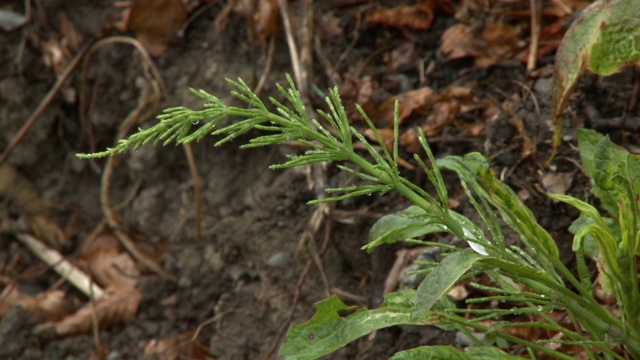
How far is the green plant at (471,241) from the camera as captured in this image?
1449 millimetres

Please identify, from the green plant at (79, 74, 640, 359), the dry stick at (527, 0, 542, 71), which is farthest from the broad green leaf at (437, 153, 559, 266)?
the dry stick at (527, 0, 542, 71)

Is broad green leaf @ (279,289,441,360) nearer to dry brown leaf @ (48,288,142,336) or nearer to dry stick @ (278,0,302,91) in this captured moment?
dry stick @ (278,0,302,91)

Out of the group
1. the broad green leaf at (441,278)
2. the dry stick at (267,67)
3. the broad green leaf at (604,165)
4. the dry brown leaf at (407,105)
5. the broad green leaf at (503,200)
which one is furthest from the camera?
the dry stick at (267,67)

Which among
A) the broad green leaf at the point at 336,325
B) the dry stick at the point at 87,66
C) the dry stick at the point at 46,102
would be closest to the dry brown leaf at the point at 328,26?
the dry stick at the point at 87,66

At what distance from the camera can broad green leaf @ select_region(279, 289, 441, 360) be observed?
1.81m

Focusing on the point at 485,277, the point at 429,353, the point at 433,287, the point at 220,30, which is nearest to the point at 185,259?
the point at 220,30

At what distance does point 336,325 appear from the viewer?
1.90 m

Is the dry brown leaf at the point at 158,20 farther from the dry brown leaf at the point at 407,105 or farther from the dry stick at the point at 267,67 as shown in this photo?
the dry brown leaf at the point at 407,105

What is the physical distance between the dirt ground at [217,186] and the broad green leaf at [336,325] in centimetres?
38

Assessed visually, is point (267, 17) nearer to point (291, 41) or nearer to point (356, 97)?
point (291, 41)

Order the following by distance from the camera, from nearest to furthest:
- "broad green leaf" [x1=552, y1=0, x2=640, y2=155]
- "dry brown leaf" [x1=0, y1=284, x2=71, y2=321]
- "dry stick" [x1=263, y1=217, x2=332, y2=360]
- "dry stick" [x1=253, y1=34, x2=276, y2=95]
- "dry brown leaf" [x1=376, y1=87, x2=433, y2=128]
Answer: "broad green leaf" [x1=552, y1=0, x2=640, y2=155], "dry stick" [x1=263, y1=217, x2=332, y2=360], "dry brown leaf" [x1=376, y1=87, x2=433, y2=128], "dry stick" [x1=253, y1=34, x2=276, y2=95], "dry brown leaf" [x1=0, y1=284, x2=71, y2=321]

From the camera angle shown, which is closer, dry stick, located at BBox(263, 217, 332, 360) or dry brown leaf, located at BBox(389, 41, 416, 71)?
dry stick, located at BBox(263, 217, 332, 360)

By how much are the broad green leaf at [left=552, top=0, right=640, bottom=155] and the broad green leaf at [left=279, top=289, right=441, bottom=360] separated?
2.59ft

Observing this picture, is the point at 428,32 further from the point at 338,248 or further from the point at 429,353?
the point at 429,353
